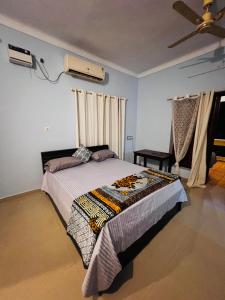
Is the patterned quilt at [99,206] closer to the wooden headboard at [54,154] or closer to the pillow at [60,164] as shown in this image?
the pillow at [60,164]

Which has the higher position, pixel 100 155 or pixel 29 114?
pixel 29 114

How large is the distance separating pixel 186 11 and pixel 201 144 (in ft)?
7.48

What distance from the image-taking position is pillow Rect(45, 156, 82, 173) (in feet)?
7.58

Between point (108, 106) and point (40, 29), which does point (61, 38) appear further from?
point (108, 106)

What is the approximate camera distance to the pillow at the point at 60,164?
231 cm

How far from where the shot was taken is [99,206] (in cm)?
132

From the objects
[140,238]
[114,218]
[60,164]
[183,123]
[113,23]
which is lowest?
[140,238]

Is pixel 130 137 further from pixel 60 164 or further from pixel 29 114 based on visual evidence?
pixel 29 114

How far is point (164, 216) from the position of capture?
6.31 ft

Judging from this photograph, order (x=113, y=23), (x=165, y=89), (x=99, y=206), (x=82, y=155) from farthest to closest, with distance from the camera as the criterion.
A: 1. (x=165, y=89)
2. (x=82, y=155)
3. (x=113, y=23)
4. (x=99, y=206)

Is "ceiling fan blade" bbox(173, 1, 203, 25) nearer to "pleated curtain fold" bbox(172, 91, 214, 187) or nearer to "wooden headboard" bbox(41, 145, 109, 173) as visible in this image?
"pleated curtain fold" bbox(172, 91, 214, 187)

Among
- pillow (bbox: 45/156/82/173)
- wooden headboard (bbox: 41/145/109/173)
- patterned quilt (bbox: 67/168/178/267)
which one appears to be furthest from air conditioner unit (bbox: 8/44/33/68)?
patterned quilt (bbox: 67/168/178/267)

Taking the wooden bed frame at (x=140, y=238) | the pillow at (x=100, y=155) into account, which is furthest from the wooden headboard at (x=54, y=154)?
the pillow at (x=100, y=155)

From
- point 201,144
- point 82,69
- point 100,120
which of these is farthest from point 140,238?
point 82,69
